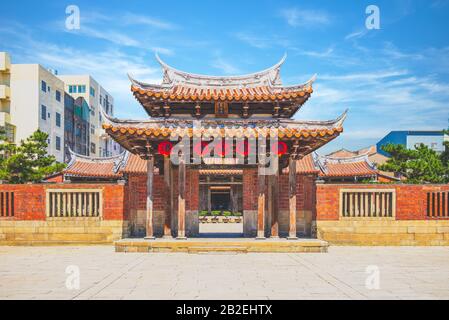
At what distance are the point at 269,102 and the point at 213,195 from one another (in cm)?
2859

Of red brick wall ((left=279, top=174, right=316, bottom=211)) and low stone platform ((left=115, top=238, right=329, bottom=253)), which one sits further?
red brick wall ((left=279, top=174, right=316, bottom=211))

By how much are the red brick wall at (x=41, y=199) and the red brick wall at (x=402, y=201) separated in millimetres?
7101

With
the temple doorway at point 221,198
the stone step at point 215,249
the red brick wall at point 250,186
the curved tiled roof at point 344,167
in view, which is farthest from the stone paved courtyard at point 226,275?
the temple doorway at point 221,198

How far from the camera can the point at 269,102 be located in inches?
619

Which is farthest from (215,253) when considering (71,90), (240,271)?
(71,90)

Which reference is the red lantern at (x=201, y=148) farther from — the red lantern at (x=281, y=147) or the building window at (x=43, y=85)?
the building window at (x=43, y=85)

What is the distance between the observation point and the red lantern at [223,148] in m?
15.1

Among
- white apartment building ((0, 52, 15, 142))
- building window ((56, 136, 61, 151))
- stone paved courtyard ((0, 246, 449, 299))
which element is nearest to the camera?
stone paved courtyard ((0, 246, 449, 299))

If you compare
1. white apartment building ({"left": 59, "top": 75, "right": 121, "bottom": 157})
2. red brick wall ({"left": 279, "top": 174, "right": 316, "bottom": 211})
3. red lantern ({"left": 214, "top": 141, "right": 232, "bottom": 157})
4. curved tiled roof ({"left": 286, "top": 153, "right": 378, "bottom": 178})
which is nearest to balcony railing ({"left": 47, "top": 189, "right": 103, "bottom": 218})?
red lantern ({"left": 214, "top": 141, "right": 232, "bottom": 157})

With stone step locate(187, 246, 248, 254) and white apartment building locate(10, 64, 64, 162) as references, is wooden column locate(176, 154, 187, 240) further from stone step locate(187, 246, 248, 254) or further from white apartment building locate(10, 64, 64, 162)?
white apartment building locate(10, 64, 64, 162)

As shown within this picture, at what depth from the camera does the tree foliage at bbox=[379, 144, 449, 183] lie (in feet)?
89.6

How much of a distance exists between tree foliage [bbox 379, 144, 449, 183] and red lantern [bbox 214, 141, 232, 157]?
1616 cm
